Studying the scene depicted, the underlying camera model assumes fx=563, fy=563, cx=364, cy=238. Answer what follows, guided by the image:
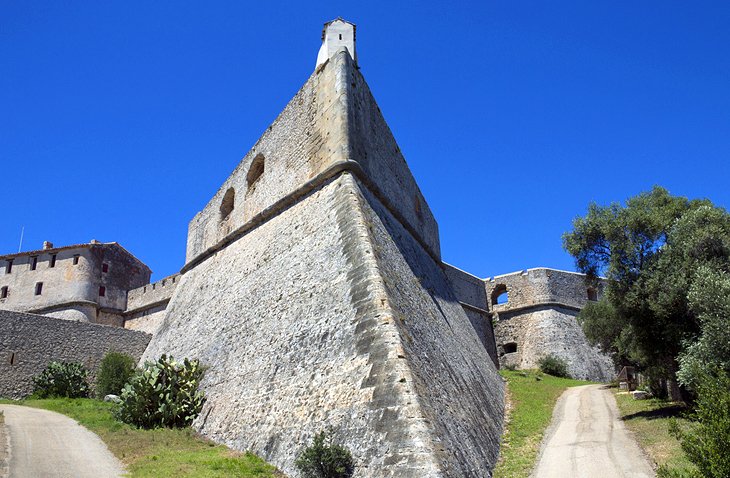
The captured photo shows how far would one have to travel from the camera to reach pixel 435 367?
35.3 ft

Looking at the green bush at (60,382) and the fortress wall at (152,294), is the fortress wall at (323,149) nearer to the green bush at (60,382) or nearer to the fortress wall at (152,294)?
the green bush at (60,382)

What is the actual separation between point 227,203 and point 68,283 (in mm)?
15965

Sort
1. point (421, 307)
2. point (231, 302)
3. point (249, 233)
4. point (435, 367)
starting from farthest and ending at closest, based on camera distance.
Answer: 1. point (249, 233)
2. point (231, 302)
3. point (421, 307)
4. point (435, 367)

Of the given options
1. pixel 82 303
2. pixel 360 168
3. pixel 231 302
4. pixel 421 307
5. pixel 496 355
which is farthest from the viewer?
pixel 496 355

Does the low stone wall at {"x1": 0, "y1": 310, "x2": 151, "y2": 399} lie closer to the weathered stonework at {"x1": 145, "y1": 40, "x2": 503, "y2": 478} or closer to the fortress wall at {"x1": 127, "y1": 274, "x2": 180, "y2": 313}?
the weathered stonework at {"x1": 145, "y1": 40, "x2": 503, "y2": 478}

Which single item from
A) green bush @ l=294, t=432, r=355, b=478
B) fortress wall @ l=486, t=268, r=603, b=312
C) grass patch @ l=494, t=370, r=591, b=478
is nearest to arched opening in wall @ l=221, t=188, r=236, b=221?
grass patch @ l=494, t=370, r=591, b=478

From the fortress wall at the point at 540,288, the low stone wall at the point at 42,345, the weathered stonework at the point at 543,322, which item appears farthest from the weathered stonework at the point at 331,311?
the fortress wall at the point at 540,288

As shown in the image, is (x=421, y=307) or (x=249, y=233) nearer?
(x=421, y=307)

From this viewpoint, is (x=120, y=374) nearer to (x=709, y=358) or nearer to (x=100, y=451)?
(x=100, y=451)

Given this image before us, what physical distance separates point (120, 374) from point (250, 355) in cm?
853

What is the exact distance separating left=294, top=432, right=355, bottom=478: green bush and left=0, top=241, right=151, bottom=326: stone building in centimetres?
2635

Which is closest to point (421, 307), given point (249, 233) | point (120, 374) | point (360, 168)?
point (360, 168)

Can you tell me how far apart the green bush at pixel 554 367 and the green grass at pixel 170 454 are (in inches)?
842

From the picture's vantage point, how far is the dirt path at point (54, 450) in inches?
364
